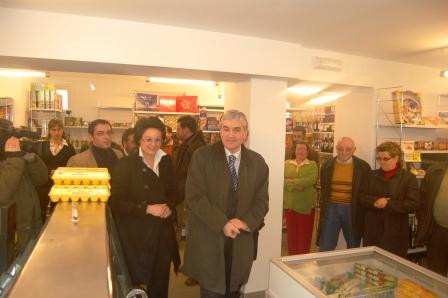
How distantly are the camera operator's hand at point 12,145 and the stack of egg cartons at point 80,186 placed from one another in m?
0.53

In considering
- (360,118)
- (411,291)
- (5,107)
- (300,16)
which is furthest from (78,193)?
(5,107)

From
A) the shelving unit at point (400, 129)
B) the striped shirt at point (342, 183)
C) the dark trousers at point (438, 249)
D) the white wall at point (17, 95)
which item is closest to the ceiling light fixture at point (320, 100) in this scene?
the shelving unit at point (400, 129)

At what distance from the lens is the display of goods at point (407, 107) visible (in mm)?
3803

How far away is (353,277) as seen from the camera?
1792mm

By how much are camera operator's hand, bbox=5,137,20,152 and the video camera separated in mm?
18

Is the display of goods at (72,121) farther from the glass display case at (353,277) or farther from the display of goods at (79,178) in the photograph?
the glass display case at (353,277)

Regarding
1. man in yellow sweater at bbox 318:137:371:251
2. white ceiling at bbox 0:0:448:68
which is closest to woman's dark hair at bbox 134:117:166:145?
white ceiling at bbox 0:0:448:68

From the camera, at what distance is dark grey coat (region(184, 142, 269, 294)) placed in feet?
6.72

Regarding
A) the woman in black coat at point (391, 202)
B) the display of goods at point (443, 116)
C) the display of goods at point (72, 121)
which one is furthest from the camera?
the display of goods at point (72, 121)

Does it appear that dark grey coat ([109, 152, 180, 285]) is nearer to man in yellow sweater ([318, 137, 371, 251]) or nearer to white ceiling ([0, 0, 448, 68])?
white ceiling ([0, 0, 448, 68])

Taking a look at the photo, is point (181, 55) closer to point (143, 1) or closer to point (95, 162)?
point (143, 1)

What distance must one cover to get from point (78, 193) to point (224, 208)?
0.91 metres

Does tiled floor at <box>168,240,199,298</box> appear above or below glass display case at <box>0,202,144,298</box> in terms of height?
below

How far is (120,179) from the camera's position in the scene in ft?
7.25
